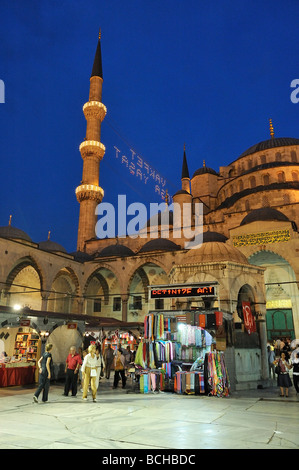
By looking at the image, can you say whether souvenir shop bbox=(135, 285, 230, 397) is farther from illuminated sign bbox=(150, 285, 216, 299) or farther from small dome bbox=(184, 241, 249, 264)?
small dome bbox=(184, 241, 249, 264)

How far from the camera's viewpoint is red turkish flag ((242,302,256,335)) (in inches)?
413

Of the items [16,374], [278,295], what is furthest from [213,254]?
[278,295]

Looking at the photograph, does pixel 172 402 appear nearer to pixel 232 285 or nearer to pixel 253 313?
pixel 232 285

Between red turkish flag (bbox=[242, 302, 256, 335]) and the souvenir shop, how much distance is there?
1.94 meters

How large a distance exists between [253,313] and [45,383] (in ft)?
23.9

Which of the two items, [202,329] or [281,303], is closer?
[202,329]

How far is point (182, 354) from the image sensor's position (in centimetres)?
930

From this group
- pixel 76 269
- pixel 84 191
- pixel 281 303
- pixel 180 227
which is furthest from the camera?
pixel 84 191

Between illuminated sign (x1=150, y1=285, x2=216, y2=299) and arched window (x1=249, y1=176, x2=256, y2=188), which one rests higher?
arched window (x1=249, y1=176, x2=256, y2=188)

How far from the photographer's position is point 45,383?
705 centimetres

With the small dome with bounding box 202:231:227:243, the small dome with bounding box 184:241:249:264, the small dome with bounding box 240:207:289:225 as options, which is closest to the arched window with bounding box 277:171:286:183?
the small dome with bounding box 240:207:289:225

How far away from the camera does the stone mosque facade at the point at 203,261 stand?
11.5 meters

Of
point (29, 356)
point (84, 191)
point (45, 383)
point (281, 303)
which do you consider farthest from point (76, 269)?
point (45, 383)

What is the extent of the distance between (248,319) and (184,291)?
→ 2.94 metres
